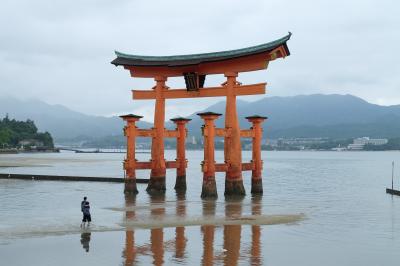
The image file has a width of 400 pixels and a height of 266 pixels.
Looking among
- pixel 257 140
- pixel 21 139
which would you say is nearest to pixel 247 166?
pixel 257 140

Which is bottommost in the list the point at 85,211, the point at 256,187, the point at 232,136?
the point at 256,187

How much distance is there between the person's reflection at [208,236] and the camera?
15.8m

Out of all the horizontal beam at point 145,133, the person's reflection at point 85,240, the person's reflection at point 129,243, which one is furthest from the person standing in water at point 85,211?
the horizontal beam at point 145,133

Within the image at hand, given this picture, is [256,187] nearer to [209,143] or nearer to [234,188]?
[234,188]

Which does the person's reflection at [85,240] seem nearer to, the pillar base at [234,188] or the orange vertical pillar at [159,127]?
the pillar base at [234,188]

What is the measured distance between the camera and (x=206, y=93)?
33.8 metres

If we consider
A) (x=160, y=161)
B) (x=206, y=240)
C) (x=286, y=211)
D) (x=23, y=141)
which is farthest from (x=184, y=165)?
(x=23, y=141)

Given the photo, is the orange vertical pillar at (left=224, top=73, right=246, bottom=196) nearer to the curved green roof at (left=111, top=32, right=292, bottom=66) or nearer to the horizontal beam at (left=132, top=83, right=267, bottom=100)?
the horizontal beam at (left=132, top=83, right=267, bottom=100)

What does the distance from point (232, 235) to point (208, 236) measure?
101cm

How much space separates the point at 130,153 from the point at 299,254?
19.8 meters

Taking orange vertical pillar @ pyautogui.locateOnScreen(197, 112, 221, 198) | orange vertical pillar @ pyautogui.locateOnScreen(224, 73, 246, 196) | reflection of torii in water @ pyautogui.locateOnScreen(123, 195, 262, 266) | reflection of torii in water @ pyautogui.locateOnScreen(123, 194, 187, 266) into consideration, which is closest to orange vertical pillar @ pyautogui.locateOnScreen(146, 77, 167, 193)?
orange vertical pillar @ pyautogui.locateOnScreen(197, 112, 221, 198)

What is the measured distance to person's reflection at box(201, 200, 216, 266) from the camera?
1578cm

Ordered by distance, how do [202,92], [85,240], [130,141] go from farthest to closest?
1. [130,141]
2. [202,92]
3. [85,240]

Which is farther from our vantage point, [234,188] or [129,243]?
[234,188]
